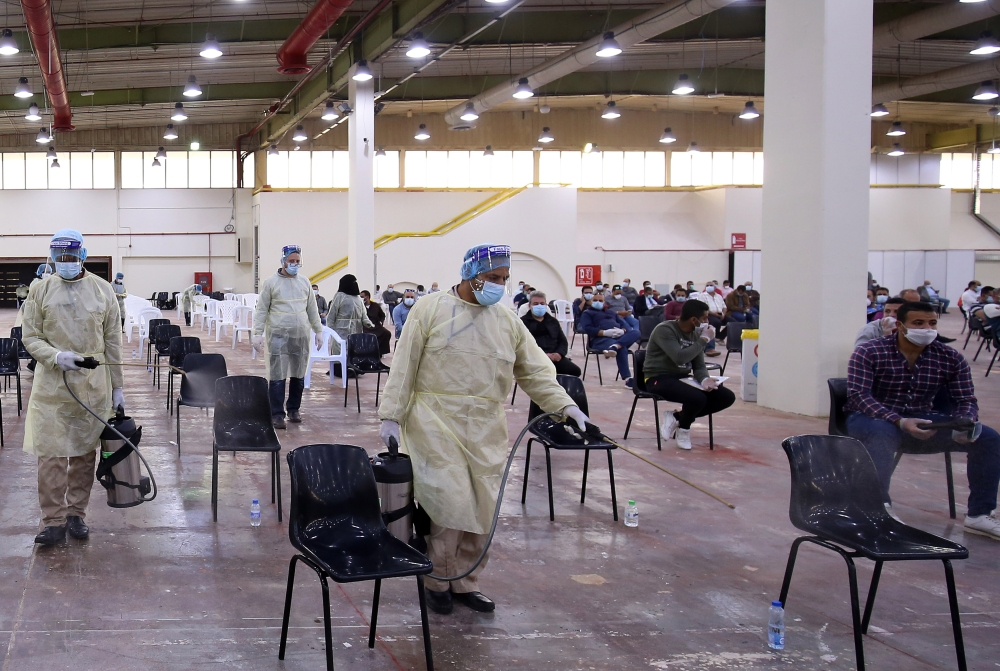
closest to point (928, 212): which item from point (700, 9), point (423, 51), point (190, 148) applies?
point (700, 9)

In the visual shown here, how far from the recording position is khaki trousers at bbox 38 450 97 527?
4.30 meters

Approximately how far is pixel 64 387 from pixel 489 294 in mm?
2241

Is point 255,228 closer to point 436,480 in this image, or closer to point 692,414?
point 692,414

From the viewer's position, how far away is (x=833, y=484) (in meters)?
3.48

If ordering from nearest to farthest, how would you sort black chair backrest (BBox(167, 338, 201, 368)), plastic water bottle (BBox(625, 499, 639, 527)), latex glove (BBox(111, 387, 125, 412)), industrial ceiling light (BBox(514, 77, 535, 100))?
1. latex glove (BBox(111, 387, 125, 412))
2. plastic water bottle (BBox(625, 499, 639, 527))
3. black chair backrest (BBox(167, 338, 201, 368))
4. industrial ceiling light (BBox(514, 77, 535, 100))

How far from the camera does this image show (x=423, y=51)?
13.0 m

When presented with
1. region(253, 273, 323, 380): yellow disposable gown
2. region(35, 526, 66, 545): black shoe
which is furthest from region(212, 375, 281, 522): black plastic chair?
region(253, 273, 323, 380): yellow disposable gown

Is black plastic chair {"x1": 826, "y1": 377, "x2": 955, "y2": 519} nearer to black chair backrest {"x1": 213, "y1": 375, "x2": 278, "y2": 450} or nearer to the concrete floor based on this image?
the concrete floor

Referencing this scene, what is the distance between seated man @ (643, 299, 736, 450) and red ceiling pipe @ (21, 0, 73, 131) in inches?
343

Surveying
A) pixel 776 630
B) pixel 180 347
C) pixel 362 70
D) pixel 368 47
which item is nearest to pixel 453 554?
pixel 776 630

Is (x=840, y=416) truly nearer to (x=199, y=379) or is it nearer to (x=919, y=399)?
(x=919, y=399)

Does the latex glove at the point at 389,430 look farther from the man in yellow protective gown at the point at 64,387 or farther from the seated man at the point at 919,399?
the seated man at the point at 919,399

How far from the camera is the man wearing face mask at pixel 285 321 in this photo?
7250 millimetres

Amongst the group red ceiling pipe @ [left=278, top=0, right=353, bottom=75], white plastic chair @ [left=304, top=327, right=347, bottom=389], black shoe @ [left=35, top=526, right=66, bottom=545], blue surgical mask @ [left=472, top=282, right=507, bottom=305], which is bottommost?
black shoe @ [left=35, top=526, right=66, bottom=545]
